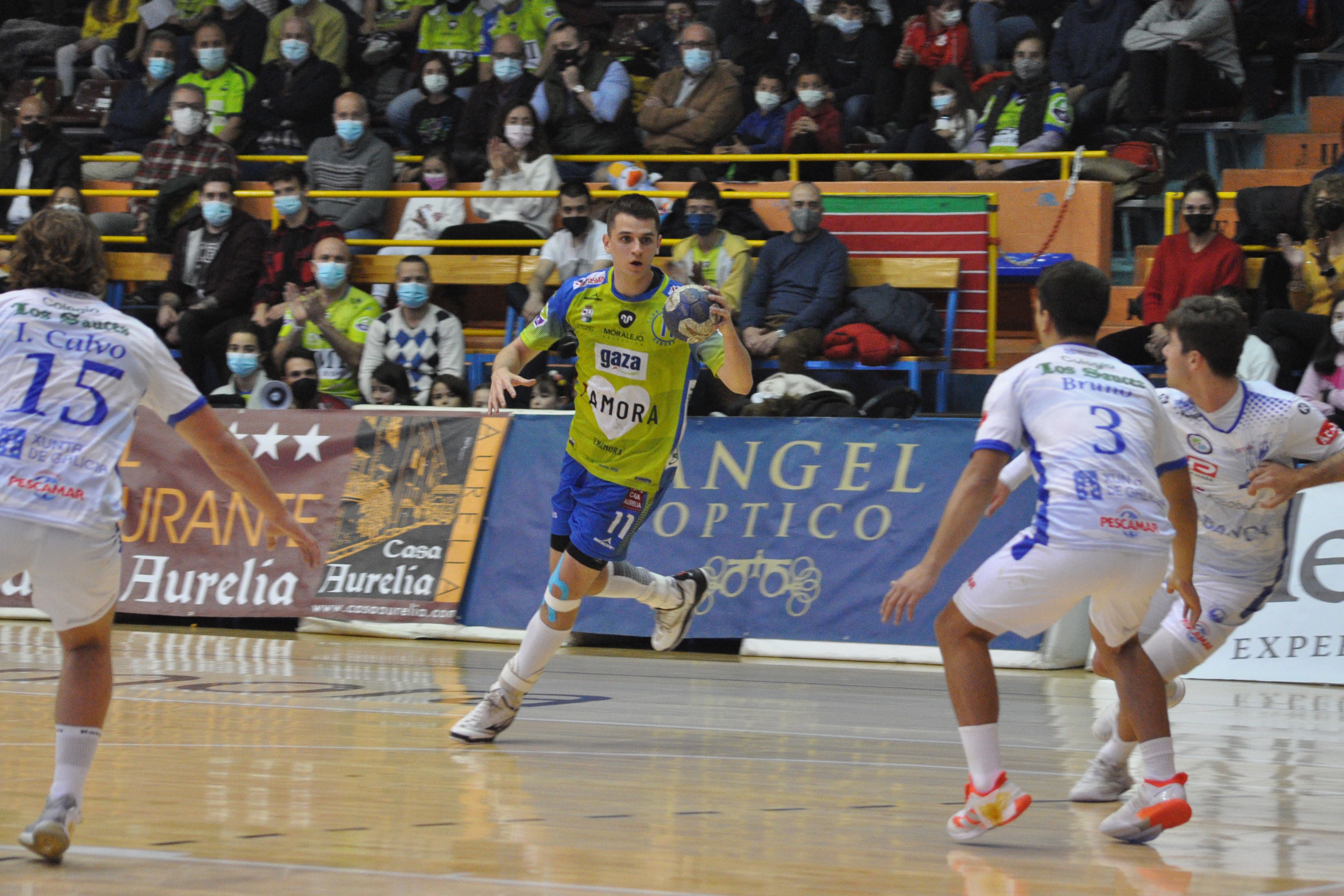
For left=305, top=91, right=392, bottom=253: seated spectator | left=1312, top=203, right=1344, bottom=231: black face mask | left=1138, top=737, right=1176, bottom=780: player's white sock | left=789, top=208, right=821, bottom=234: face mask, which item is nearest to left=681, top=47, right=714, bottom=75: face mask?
left=789, top=208, right=821, bottom=234: face mask

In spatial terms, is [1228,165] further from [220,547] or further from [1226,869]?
[1226,869]

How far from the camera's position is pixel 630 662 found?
10070 millimetres

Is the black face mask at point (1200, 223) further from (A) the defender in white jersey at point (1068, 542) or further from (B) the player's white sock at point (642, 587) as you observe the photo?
(A) the defender in white jersey at point (1068, 542)

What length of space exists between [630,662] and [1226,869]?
19.8 ft

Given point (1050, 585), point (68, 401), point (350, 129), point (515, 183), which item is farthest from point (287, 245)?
point (1050, 585)

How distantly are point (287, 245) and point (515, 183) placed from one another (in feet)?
7.66

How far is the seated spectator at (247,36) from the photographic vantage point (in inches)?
705

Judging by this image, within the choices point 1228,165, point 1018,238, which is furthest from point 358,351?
point 1228,165

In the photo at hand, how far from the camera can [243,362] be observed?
1361 centimetres

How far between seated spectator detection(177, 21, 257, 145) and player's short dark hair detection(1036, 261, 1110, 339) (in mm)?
13934

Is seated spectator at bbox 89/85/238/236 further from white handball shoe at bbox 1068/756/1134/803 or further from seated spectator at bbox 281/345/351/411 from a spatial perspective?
white handball shoe at bbox 1068/756/1134/803

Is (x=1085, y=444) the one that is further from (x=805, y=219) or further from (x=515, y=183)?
(x=515, y=183)

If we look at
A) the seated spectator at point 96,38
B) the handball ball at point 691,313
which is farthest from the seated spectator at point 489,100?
the handball ball at point 691,313

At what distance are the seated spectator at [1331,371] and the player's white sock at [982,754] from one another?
22.2 ft
